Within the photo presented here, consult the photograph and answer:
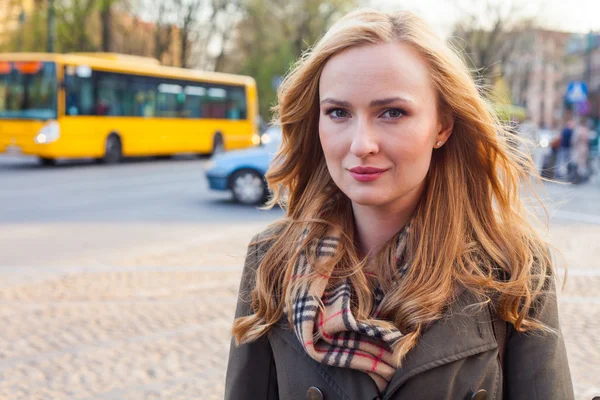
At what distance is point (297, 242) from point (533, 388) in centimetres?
63

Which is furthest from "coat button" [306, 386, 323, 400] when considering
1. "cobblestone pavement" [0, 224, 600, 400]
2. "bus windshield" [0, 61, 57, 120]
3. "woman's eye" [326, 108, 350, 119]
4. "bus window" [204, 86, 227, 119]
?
"bus window" [204, 86, 227, 119]

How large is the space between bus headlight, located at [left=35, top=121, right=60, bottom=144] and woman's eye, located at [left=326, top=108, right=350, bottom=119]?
67.3 feet

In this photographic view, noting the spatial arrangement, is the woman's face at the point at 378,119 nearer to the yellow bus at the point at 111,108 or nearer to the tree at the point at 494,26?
the yellow bus at the point at 111,108

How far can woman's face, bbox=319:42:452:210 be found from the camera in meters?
1.80

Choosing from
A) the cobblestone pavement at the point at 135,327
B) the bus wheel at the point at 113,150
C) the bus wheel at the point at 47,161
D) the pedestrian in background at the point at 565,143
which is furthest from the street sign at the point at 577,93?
the cobblestone pavement at the point at 135,327

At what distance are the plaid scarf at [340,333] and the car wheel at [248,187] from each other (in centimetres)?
1218

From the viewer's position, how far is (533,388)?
1.78m

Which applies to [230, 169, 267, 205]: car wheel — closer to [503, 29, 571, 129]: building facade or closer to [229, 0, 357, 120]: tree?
[229, 0, 357, 120]: tree

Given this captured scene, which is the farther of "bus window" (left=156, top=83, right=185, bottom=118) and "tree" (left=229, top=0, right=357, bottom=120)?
"tree" (left=229, top=0, right=357, bottom=120)

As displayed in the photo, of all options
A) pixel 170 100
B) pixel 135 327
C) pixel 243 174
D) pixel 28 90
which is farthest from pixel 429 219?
pixel 170 100

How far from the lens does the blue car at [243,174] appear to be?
14141 mm

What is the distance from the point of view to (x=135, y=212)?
12812mm

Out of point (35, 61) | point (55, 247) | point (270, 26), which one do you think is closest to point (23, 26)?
point (270, 26)

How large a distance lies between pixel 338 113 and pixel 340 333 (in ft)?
1.61
